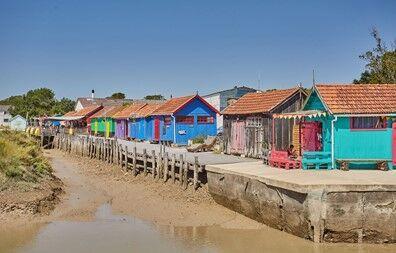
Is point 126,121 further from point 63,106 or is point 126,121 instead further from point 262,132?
point 63,106

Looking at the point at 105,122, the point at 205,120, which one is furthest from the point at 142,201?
the point at 105,122

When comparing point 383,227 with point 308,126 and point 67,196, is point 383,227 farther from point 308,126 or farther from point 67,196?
point 67,196

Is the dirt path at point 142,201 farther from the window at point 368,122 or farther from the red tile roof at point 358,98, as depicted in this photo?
the red tile roof at point 358,98

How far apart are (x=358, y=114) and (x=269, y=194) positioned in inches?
198

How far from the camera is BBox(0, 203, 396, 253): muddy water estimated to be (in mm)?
14039

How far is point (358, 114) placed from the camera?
18.0 m

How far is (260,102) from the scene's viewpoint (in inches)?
1043

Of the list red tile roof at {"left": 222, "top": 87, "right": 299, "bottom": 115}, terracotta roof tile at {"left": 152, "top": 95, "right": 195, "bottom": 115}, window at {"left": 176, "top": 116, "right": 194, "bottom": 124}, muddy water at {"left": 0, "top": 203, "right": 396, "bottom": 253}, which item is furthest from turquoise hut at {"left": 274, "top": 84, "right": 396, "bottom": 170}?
window at {"left": 176, "top": 116, "right": 194, "bottom": 124}

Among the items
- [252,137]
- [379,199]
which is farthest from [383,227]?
[252,137]

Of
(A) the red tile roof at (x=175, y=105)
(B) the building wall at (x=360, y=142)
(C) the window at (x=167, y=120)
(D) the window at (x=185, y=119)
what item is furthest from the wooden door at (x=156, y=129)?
(B) the building wall at (x=360, y=142)

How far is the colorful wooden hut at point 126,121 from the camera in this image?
44.6m

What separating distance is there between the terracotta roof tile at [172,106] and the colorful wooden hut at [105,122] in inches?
507

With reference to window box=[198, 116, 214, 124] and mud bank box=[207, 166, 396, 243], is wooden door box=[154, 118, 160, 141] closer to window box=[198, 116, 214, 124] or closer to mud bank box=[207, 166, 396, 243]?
window box=[198, 116, 214, 124]

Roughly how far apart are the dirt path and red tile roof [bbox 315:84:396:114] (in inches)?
221
